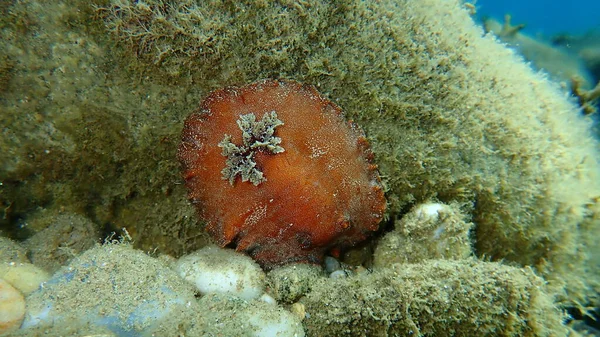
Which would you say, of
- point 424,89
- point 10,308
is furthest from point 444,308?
point 10,308

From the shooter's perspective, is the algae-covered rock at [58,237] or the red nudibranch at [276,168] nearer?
the red nudibranch at [276,168]

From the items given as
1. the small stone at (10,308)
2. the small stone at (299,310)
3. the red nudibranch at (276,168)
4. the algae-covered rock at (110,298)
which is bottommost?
the small stone at (10,308)

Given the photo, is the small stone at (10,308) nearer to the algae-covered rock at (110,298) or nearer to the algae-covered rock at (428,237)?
the algae-covered rock at (110,298)

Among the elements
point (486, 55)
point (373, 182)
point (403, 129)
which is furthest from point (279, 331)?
point (486, 55)

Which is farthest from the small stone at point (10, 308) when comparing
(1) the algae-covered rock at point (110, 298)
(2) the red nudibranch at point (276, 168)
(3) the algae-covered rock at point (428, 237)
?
(3) the algae-covered rock at point (428, 237)

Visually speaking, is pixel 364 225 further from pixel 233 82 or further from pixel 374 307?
pixel 233 82

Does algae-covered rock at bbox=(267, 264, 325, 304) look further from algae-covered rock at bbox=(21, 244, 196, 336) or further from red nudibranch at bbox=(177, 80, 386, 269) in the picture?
algae-covered rock at bbox=(21, 244, 196, 336)
